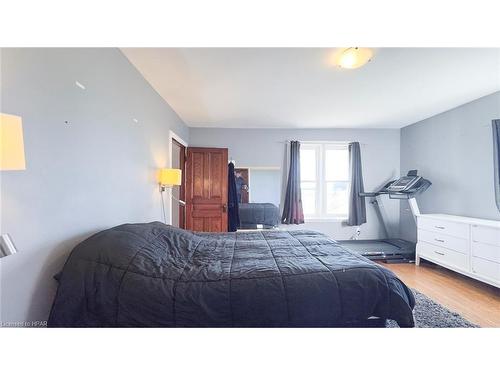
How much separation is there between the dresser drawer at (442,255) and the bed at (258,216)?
2.36 meters

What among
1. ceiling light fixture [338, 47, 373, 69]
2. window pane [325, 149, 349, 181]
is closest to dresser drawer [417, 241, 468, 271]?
window pane [325, 149, 349, 181]

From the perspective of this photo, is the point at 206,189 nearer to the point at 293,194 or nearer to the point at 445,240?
the point at 293,194

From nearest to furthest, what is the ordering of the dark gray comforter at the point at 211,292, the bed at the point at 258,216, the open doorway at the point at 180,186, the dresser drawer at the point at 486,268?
the dark gray comforter at the point at 211,292 → the dresser drawer at the point at 486,268 → the open doorway at the point at 180,186 → the bed at the point at 258,216

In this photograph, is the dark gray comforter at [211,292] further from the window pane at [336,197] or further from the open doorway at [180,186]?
the window pane at [336,197]

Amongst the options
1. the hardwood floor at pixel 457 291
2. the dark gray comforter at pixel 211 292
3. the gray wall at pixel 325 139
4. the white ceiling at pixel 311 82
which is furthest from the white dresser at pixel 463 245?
the dark gray comforter at pixel 211 292

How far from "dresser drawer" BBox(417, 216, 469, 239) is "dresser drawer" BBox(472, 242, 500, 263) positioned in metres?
0.15

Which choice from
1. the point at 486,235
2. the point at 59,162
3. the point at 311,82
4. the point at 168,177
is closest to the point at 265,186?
the point at 168,177

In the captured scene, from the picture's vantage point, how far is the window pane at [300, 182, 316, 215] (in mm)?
4535

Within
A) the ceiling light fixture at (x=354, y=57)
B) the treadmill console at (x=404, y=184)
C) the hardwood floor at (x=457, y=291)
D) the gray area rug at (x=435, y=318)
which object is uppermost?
the ceiling light fixture at (x=354, y=57)

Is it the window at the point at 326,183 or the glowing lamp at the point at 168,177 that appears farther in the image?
the window at the point at 326,183

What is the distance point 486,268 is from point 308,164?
2.83 m

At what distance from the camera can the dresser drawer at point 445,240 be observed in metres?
2.79

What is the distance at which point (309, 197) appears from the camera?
14.9ft
